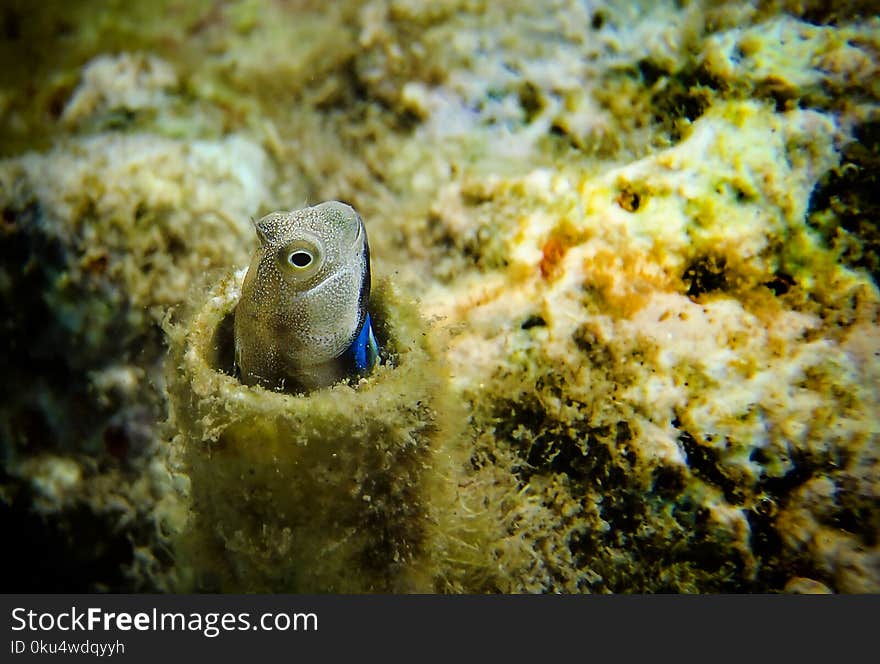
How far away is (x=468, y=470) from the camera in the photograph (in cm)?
211

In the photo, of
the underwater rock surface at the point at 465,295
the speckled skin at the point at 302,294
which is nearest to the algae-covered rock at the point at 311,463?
the underwater rock surface at the point at 465,295

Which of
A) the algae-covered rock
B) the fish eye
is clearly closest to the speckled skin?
the fish eye

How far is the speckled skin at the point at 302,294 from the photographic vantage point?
1.63 metres

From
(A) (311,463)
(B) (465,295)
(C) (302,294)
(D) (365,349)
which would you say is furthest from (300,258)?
(B) (465,295)

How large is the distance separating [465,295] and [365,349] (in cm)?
70

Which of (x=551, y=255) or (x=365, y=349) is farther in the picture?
(x=551, y=255)

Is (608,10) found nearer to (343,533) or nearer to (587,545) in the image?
(587,545)

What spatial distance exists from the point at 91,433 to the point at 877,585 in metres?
3.48

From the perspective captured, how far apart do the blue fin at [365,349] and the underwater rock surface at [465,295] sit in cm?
11

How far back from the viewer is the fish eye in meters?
1.61

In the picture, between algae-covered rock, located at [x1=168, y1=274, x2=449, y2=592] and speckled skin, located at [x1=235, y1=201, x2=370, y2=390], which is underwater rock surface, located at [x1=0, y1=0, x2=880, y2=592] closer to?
algae-covered rock, located at [x1=168, y1=274, x2=449, y2=592]

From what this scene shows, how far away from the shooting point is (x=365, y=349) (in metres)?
1.92

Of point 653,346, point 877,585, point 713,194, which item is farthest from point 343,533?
point 713,194

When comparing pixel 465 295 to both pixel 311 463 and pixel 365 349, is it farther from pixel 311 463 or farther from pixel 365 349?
pixel 311 463
